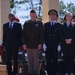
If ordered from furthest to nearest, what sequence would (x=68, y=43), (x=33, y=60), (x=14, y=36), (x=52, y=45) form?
(x=14, y=36) → (x=33, y=60) → (x=52, y=45) → (x=68, y=43)

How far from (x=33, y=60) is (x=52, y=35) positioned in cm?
94

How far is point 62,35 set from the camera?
10.1 m

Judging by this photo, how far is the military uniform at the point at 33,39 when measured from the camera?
1021cm

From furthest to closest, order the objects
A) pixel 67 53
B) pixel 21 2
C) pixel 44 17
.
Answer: pixel 21 2
pixel 44 17
pixel 67 53

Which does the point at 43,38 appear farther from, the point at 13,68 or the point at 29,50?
the point at 13,68

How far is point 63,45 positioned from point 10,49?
5.32 feet

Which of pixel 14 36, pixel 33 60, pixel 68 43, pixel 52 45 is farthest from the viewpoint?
pixel 14 36

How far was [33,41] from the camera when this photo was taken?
1022 centimetres

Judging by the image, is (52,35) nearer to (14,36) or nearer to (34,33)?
(34,33)

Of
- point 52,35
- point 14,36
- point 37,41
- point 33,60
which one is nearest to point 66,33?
point 52,35

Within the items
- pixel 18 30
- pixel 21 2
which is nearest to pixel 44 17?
pixel 18 30

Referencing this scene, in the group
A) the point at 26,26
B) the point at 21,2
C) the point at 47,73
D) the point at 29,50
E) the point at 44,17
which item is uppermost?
the point at 21,2

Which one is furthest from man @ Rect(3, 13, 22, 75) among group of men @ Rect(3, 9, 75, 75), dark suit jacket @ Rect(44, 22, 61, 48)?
dark suit jacket @ Rect(44, 22, 61, 48)

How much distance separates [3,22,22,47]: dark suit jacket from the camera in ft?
34.0
